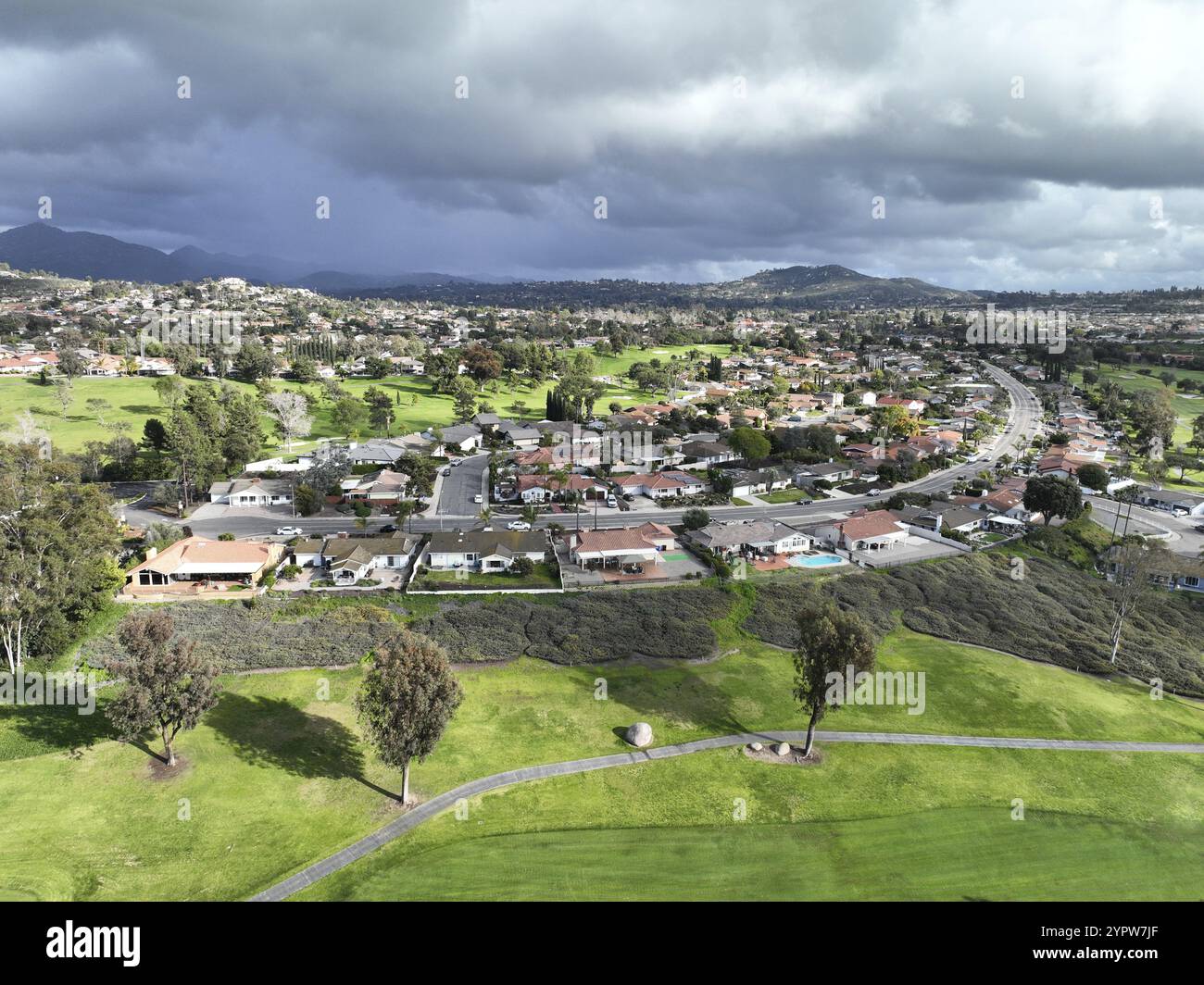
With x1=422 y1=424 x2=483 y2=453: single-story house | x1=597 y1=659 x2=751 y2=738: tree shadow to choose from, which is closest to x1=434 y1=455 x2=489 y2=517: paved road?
x1=422 y1=424 x2=483 y2=453: single-story house

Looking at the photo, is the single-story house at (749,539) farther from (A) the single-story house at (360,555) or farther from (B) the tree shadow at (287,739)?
(B) the tree shadow at (287,739)

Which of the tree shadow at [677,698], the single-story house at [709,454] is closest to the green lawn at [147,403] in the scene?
the single-story house at [709,454]

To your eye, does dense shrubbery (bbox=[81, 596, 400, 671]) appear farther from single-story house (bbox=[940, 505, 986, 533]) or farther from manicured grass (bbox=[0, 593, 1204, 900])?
single-story house (bbox=[940, 505, 986, 533])

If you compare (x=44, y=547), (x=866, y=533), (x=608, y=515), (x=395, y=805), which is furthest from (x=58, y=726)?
(x=866, y=533)

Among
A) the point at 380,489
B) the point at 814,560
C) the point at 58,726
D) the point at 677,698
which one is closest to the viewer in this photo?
the point at 58,726

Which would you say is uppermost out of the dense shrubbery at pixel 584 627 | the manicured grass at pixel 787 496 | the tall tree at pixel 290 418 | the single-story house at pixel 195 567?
the tall tree at pixel 290 418

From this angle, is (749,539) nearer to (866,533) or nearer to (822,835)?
(866,533)

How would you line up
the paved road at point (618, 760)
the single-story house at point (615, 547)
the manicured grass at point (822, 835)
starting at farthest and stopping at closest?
the single-story house at point (615, 547)
the paved road at point (618, 760)
the manicured grass at point (822, 835)
